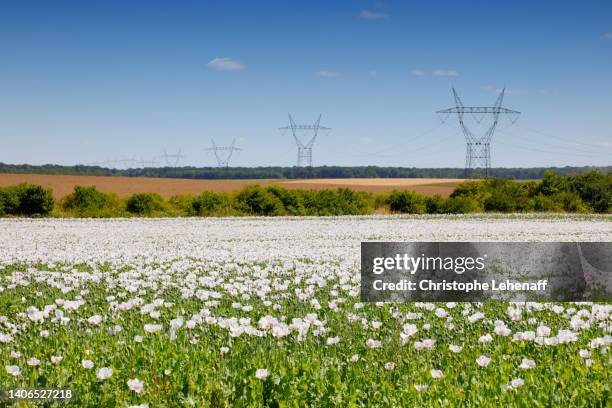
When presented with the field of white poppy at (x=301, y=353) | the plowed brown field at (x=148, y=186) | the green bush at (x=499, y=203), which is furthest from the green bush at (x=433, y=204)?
the field of white poppy at (x=301, y=353)

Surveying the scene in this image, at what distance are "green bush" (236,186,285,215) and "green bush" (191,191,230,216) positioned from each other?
1.01 meters

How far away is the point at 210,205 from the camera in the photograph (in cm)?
4081

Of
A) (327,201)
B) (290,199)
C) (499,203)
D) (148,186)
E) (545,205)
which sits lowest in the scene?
(545,205)

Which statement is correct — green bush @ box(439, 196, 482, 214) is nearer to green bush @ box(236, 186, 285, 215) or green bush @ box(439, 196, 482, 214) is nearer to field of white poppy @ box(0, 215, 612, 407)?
green bush @ box(236, 186, 285, 215)

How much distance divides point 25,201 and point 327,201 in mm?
20188

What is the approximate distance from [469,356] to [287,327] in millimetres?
1767

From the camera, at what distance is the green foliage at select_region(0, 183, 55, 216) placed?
37719mm

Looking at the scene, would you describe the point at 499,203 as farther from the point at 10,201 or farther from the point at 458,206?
the point at 10,201

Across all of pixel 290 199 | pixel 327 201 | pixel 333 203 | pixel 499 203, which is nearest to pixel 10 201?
pixel 290 199

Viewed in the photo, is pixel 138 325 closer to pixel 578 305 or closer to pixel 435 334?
pixel 435 334

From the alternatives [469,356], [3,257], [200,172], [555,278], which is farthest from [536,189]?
[200,172]

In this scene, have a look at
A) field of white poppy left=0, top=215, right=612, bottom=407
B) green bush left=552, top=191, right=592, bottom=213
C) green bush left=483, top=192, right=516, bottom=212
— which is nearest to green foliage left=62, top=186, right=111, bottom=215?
green bush left=483, top=192, right=516, bottom=212
